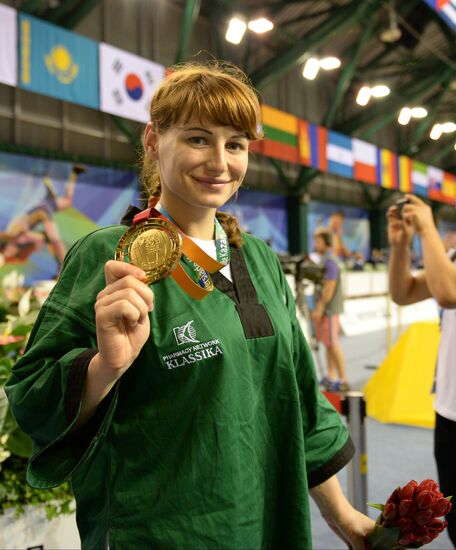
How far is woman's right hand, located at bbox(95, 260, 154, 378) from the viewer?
0.66 metres

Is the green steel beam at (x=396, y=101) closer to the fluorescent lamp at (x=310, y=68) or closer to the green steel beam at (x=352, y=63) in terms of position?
the green steel beam at (x=352, y=63)

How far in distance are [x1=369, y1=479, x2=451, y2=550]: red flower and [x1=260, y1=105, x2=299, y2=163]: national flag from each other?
30.6 feet

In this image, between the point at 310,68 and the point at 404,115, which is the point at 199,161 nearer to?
the point at 404,115

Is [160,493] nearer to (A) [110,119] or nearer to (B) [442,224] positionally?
(A) [110,119]

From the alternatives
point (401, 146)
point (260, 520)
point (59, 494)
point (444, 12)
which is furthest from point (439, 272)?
point (401, 146)

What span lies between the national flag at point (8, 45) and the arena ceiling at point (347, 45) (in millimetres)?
1894

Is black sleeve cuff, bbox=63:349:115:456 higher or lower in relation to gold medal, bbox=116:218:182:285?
lower

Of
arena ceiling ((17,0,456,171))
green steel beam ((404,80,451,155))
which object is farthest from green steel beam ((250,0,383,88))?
green steel beam ((404,80,451,155))

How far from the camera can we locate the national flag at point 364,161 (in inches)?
496

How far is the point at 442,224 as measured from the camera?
23.5 meters

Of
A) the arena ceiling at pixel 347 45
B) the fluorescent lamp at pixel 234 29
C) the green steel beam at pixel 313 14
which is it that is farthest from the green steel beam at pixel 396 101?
the fluorescent lamp at pixel 234 29

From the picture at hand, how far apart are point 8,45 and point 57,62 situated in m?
0.70

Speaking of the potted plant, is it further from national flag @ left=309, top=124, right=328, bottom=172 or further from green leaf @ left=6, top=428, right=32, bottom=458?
national flag @ left=309, top=124, right=328, bottom=172

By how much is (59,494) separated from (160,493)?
0.94 m
